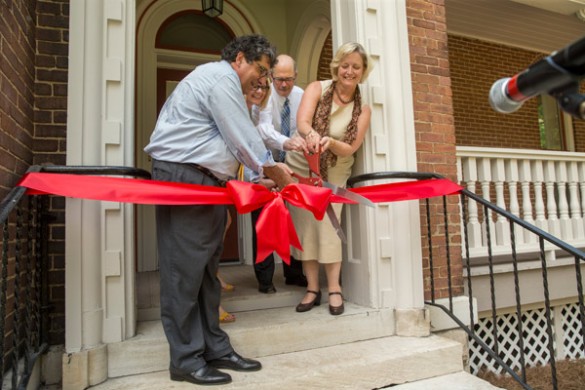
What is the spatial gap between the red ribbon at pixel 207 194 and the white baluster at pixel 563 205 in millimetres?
3531

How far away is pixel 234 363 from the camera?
7.31ft

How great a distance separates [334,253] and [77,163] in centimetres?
175

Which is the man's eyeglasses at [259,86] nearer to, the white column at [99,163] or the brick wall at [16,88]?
the white column at [99,163]

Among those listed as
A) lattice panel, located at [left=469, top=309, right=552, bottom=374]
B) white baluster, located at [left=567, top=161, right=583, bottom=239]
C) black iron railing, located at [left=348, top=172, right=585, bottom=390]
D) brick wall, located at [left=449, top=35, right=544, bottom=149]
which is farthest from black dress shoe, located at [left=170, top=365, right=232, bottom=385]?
brick wall, located at [left=449, top=35, right=544, bottom=149]

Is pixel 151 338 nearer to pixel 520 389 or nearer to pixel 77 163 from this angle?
pixel 77 163

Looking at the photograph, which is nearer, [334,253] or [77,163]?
[77,163]

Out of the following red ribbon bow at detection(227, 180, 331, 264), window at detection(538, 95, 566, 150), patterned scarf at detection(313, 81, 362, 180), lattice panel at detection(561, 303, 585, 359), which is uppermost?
window at detection(538, 95, 566, 150)

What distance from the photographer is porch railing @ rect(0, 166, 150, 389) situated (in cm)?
195

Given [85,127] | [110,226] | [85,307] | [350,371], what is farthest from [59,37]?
[350,371]

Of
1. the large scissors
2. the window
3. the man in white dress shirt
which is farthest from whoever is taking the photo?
the window

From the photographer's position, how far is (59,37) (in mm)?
2695

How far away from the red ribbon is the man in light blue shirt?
96 millimetres

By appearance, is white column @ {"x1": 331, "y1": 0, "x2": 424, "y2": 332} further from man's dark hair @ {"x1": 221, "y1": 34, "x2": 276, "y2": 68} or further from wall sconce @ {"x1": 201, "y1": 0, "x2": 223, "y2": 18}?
wall sconce @ {"x1": 201, "y1": 0, "x2": 223, "y2": 18}

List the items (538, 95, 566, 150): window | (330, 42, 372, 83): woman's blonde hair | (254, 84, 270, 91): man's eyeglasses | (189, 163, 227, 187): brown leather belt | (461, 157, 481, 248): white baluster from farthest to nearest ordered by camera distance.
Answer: (538, 95, 566, 150): window < (461, 157, 481, 248): white baluster < (330, 42, 372, 83): woman's blonde hair < (254, 84, 270, 91): man's eyeglasses < (189, 163, 227, 187): brown leather belt
